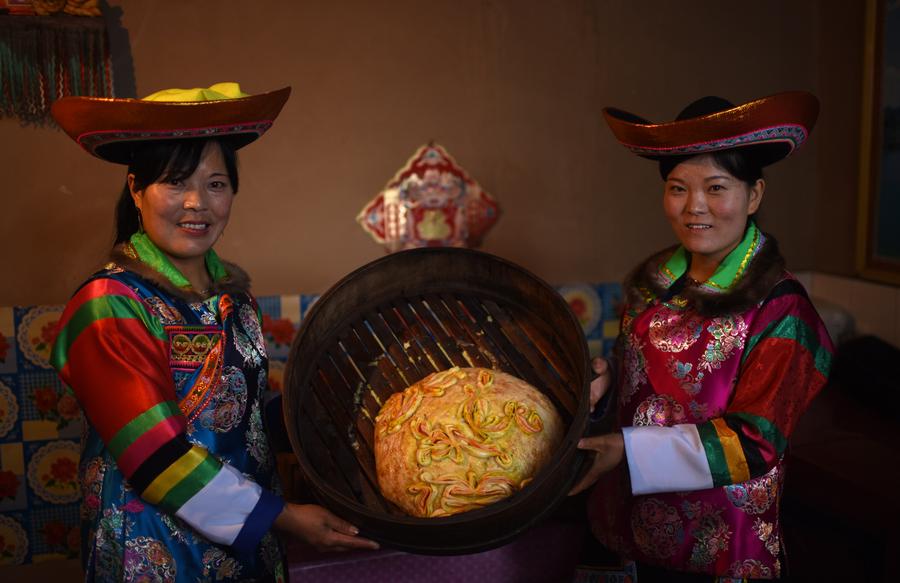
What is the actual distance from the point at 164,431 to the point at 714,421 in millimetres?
1180

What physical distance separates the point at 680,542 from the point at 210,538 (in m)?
1.08

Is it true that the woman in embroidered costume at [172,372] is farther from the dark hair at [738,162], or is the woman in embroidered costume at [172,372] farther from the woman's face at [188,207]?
the dark hair at [738,162]

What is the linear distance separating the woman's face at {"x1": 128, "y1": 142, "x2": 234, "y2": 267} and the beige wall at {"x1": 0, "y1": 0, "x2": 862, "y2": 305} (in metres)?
1.43

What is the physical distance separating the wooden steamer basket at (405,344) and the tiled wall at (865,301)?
223cm

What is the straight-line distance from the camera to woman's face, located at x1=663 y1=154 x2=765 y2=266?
68.2 inches

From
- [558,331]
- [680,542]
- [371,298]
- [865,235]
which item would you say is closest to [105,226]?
[371,298]

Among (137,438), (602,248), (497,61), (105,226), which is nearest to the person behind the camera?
(137,438)

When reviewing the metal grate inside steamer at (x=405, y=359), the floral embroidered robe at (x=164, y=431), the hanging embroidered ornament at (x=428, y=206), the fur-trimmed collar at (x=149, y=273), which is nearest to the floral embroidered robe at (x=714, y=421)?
the metal grate inside steamer at (x=405, y=359)

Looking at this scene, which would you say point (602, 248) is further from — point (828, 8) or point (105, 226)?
point (105, 226)

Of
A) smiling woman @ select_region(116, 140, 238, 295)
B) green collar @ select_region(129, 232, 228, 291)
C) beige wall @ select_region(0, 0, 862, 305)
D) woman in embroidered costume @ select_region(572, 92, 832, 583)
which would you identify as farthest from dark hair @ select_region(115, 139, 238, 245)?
beige wall @ select_region(0, 0, 862, 305)

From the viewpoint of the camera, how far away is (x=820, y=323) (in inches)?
66.5

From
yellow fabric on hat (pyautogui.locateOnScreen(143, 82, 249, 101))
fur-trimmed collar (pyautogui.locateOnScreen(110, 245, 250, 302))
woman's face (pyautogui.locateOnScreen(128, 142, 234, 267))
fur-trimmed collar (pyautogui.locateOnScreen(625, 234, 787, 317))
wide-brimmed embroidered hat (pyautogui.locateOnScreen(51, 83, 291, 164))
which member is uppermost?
yellow fabric on hat (pyautogui.locateOnScreen(143, 82, 249, 101))

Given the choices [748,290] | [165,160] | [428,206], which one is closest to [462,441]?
[748,290]

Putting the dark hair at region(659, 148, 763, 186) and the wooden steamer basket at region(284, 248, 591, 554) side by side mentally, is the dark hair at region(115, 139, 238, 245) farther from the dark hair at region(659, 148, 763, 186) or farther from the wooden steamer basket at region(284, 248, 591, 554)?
the dark hair at region(659, 148, 763, 186)
